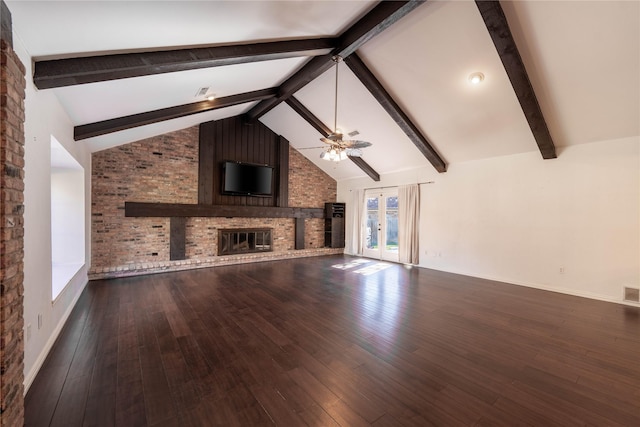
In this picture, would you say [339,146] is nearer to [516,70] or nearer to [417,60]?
[417,60]

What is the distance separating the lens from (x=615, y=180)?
4.32 metres

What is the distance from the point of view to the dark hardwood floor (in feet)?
6.01

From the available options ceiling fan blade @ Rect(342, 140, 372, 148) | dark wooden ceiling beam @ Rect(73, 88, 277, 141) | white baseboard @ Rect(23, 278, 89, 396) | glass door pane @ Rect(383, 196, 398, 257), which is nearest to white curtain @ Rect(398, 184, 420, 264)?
glass door pane @ Rect(383, 196, 398, 257)

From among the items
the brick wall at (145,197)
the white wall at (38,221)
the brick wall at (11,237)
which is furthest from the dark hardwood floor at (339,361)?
the brick wall at (145,197)

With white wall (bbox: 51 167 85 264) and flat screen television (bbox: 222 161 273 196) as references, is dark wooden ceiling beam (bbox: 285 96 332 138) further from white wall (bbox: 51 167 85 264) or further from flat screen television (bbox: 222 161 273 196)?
white wall (bbox: 51 167 85 264)

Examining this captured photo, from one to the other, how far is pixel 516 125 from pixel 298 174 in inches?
226

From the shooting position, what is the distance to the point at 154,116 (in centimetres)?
446

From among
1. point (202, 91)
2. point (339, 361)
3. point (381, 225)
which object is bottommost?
point (339, 361)

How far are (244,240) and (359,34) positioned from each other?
567cm

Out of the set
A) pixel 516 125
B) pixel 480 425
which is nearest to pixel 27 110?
pixel 480 425

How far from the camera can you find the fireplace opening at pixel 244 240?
7125 millimetres

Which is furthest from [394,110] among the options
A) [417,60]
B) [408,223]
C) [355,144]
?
[408,223]

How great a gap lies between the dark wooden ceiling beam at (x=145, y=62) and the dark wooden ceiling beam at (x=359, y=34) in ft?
2.29

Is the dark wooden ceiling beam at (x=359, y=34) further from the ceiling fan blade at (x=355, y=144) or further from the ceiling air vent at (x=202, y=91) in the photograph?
the ceiling air vent at (x=202, y=91)
